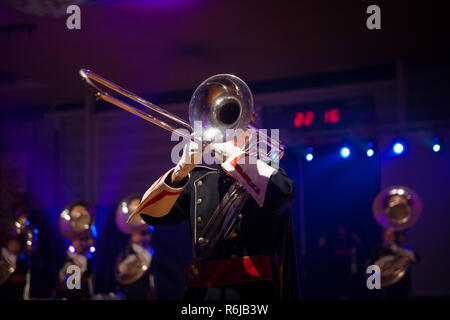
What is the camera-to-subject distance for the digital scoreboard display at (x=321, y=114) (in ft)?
27.1

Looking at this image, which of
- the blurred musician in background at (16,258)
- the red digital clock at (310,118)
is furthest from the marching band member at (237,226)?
the red digital clock at (310,118)

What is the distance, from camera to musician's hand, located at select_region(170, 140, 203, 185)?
2447mm

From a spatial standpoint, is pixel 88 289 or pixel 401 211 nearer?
Result: pixel 88 289

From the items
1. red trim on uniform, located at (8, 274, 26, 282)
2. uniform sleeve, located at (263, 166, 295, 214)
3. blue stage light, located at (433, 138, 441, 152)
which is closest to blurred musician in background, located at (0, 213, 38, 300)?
red trim on uniform, located at (8, 274, 26, 282)

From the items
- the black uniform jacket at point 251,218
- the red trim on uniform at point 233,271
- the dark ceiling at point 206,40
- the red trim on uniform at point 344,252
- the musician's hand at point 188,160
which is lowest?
the red trim on uniform at point 233,271

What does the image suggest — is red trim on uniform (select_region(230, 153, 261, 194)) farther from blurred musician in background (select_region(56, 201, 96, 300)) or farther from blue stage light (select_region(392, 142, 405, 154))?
blue stage light (select_region(392, 142, 405, 154))

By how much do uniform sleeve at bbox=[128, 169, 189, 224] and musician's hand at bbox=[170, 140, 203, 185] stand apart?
1.9 inches

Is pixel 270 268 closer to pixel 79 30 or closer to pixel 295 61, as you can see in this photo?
pixel 79 30

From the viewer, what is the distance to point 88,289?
6352 mm

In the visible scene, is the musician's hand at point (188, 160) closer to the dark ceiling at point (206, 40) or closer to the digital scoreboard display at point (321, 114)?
the dark ceiling at point (206, 40)

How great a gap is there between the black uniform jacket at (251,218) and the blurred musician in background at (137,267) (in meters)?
4.15

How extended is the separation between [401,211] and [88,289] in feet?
12.1
